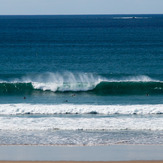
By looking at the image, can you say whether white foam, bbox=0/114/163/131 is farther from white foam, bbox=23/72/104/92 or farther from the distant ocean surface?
white foam, bbox=23/72/104/92

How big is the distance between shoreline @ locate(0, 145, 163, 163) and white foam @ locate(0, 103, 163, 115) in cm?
756

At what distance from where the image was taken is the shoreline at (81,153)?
17812mm

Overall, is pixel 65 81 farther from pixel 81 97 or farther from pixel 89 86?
pixel 81 97

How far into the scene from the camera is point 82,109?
27469mm

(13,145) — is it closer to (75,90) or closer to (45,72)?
(75,90)

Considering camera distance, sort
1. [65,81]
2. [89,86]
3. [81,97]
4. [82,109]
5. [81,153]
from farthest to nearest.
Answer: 1. [65,81]
2. [89,86]
3. [81,97]
4. [82,109]
5. [81,153]

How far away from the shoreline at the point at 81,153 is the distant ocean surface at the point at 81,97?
0.77 metres

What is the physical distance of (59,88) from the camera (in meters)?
35.4

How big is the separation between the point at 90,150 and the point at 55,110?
886 centimetres

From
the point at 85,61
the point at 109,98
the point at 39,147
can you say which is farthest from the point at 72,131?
the point at 85,61

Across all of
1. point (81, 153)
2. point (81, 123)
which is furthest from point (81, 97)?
point (81, 153)

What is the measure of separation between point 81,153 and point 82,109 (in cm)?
910

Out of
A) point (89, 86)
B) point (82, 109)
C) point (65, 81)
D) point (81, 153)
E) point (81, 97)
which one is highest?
point (65, 81)

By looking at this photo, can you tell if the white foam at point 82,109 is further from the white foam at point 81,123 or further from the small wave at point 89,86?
the small wave at point 89,86
